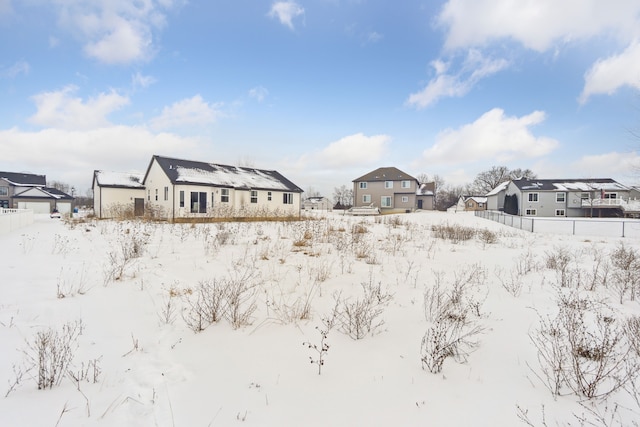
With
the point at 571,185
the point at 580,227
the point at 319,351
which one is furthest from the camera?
the point at 571,185

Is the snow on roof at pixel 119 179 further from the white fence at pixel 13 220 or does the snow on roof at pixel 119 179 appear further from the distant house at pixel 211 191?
the white fence at pixel 13 220

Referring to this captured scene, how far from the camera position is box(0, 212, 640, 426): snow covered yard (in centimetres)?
244

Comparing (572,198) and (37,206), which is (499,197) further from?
(37,206)

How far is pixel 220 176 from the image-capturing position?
82.8 feet

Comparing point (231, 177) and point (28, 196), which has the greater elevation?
point (231, 177)

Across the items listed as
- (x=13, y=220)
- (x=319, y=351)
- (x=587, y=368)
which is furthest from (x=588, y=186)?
(x=13, y=220)

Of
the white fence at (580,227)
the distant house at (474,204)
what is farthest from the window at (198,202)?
the distant house at (474,204)

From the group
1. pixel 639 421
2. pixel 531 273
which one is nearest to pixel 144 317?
pixel 639 421

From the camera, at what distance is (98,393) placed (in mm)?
2486

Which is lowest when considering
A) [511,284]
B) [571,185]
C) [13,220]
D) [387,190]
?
[511,284]

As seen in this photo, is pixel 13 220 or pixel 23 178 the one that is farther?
pixel 23 178

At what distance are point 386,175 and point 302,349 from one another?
47405 mm

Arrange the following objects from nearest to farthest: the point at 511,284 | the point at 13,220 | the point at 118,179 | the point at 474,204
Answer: the point at 511,284 → the point at 13,220 → the point at 118,179 → the point at 474,204

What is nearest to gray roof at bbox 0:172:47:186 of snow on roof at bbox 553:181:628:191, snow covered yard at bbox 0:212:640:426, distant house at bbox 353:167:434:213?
distant house at bbox 353:167:434:213
